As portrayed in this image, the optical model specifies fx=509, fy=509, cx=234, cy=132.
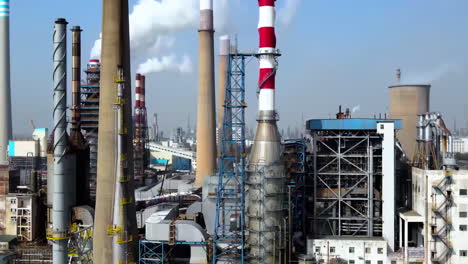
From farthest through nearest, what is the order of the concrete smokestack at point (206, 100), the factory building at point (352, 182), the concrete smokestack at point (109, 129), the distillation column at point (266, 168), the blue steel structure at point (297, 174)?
the concrete smokestack at point (206, 100) < the blue steel structure at point (297, 174) < the factory building at point (352, 182) < the distillation column at point (266, 168) < the concrete smokestack at point (109, 129)

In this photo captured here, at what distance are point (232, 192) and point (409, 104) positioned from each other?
19.0m

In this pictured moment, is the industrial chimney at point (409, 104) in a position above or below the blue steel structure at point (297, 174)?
above

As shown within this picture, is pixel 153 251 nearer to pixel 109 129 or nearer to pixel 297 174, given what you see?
pixel 109 129

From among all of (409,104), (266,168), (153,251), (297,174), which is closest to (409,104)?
(409,104)

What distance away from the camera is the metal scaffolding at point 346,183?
26.5 meters

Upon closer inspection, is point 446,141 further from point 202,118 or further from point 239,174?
point 202,118

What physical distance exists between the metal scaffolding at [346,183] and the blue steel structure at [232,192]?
165 inches

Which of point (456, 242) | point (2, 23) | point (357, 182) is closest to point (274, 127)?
point (357, 182)

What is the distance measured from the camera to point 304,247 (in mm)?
27000

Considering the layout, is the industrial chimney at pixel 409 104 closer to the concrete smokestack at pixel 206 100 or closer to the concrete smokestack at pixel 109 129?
the concrete smokestack at pixel 206 100

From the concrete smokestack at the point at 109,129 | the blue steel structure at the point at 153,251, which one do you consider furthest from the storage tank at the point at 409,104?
the concrete smokestack at the point at 109,129

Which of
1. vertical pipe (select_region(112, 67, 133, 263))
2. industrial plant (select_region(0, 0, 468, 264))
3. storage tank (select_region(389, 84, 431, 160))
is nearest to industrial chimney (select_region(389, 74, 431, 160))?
storage tank (select_region(389, 84, 431, 160))

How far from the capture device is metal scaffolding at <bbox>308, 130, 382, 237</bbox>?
87.0 ft

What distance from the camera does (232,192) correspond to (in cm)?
2591
